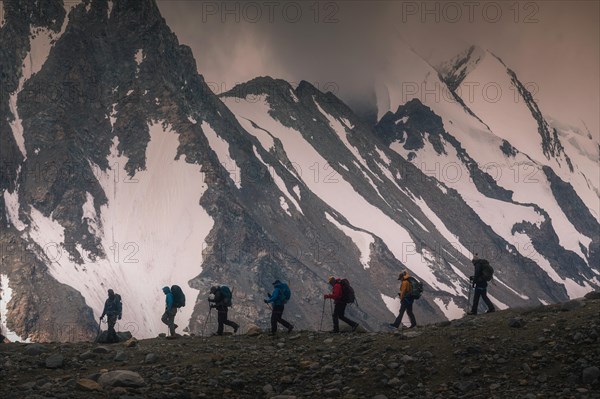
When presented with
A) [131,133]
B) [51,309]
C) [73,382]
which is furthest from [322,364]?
[131,133]

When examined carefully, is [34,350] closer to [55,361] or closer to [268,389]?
[55,361]

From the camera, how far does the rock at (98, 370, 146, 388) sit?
21859mm

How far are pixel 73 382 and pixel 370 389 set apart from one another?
8.09m

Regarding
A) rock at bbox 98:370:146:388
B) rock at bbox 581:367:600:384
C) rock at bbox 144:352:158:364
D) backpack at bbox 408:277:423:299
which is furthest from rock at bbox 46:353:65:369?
rock at bbox 581:367:600:384

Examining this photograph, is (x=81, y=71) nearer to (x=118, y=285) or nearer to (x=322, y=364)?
(x=118, y=285)

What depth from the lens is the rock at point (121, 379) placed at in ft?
71.7

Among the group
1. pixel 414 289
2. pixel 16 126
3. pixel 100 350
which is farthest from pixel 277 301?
pixel 16 126

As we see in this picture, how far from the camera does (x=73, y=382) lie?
72.1 ft

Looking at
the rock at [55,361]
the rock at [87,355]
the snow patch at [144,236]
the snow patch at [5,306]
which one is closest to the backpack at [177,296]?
the rock at [87,355]

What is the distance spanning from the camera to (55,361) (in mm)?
24547

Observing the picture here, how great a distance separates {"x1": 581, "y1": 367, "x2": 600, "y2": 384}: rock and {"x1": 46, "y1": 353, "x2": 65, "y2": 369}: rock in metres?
15.1

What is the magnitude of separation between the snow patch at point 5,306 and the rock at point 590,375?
122697 mm

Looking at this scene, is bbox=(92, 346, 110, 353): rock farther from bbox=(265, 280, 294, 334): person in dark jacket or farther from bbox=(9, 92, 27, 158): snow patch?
bbox=(9, 92, 27, 158): snow patch

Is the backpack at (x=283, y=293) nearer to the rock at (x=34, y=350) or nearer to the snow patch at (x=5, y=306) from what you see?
the rock at (x=34, y=350)
